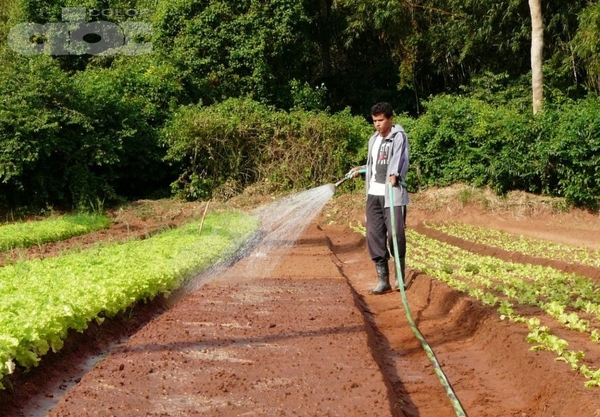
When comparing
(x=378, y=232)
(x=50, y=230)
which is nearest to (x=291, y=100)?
(x=50, y=230)

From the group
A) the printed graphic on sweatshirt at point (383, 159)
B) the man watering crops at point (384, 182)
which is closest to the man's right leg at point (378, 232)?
the man watering crops at point (384, 182)

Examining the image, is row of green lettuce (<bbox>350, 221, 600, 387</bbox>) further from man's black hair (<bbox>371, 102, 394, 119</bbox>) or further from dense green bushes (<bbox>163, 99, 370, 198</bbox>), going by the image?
dense green bushes (<bbox>163, 99, 370, 198</bbox>)

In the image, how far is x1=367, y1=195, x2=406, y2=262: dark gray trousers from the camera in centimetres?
921

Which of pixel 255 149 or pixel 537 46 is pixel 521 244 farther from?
pixel 255 149

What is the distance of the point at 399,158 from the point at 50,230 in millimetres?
11416

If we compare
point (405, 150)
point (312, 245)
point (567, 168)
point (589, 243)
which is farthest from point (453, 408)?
point (567, 168)

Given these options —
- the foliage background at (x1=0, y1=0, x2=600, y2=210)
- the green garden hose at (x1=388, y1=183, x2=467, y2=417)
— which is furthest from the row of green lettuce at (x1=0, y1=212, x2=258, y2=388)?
the foliage background at (x1=0, y1=0, x2=600, y2=210)

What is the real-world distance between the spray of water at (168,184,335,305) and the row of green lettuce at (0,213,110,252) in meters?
4.30

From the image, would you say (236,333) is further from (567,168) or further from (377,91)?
(377,91)

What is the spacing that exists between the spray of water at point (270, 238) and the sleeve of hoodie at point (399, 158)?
50.2 inches

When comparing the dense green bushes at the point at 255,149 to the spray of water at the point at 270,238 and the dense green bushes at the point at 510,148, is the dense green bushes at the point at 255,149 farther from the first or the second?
the dense green bushes at the point at 510,148

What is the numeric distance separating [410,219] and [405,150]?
1266 centimetres

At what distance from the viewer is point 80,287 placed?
7.31 meters

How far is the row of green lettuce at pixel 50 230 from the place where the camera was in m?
16.2
